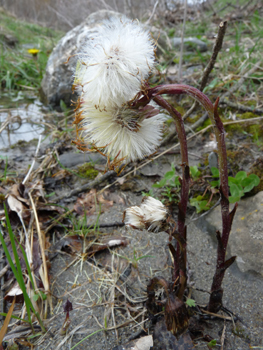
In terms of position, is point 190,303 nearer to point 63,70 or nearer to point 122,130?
point 122,130

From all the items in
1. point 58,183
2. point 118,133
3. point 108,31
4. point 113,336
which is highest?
point 108,31

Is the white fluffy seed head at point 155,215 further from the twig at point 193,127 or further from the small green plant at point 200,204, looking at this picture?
the twig at point 193,127

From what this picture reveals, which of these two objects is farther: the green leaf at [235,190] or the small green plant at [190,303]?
the green leaf at [235,190]

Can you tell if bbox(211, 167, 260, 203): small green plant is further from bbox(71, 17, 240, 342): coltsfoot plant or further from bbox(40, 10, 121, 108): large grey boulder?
bbox(40, 10, 121, 108): large grey boulder

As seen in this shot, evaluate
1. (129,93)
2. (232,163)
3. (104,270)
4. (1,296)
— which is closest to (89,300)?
(104,270)

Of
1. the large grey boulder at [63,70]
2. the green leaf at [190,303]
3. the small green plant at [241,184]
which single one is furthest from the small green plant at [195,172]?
the large grey boulder at [63,70]

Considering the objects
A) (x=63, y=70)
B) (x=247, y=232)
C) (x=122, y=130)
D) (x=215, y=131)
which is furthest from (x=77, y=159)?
(x=63, y=70)

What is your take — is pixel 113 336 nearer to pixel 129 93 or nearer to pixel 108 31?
pixel 129 93
